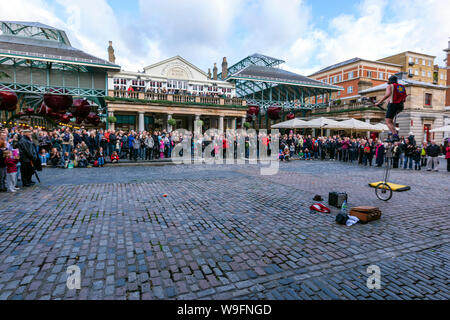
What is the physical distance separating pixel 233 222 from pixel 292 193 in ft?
11.0

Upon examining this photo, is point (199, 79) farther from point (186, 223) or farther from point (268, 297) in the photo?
point (268, 297)

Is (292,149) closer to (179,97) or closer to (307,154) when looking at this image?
(307,154)

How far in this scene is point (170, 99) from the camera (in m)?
28.6

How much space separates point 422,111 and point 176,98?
108 ft

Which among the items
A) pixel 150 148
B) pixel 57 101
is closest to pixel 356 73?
pixel 150 148

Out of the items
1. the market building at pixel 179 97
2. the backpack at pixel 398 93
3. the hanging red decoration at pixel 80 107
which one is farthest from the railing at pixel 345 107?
the hanging red decoration at pixel 80 107

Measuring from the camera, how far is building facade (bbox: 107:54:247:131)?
27.4 m

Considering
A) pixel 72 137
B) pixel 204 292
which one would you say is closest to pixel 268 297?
pixel 204 292

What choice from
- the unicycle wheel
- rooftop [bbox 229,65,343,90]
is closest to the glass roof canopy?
rooftop [bbox 229,65,343,90]

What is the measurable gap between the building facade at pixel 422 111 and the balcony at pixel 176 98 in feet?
71.5

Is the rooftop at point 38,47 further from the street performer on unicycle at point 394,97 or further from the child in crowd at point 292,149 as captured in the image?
the street performer on unicycle at point 394,97

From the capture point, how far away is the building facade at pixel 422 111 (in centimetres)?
3344

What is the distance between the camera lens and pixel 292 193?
25.6 feet
